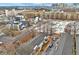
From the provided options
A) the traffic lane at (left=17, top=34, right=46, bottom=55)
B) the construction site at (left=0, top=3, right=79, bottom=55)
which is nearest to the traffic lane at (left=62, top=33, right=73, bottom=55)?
the construction site at (left=0, top=3, right=79, bottom=55)

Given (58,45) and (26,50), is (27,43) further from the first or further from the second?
(58,45)

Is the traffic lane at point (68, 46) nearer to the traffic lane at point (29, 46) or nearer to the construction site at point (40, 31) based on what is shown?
the construction site at point (40, 31)

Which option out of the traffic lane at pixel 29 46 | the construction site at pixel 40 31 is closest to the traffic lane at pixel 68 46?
the construction site at pixel 40 31

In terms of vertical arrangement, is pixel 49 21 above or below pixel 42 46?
above

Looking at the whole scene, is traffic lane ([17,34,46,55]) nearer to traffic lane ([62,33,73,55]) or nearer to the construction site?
the construction site

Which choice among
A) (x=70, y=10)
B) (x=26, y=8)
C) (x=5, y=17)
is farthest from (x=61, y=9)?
(x=5, y=17)
